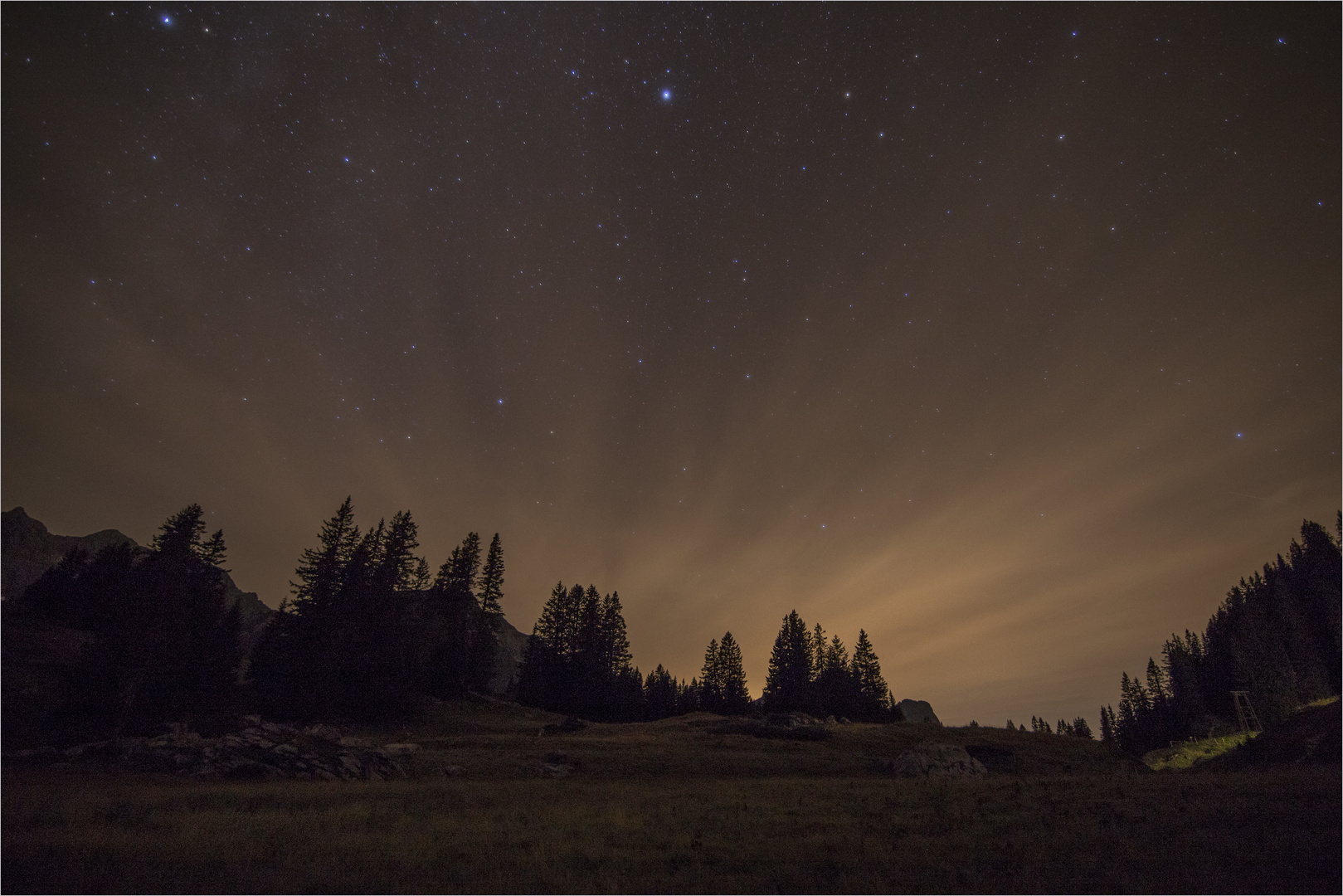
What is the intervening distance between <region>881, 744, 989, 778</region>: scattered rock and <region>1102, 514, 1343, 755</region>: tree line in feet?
151

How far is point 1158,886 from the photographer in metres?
8.32

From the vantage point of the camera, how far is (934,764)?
29.8m

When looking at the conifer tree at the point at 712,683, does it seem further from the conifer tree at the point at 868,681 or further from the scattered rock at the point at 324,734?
the scattered rock at the point at 324,734

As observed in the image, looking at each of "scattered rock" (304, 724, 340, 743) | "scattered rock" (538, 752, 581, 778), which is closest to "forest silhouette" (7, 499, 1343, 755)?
"scattered rock" (304, 724, 340, 743)

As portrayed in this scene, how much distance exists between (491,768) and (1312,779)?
29.6 m

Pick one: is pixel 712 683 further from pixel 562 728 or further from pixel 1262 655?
pixel 1262 655

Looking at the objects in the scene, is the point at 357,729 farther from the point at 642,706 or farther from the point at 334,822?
the point at 642,706

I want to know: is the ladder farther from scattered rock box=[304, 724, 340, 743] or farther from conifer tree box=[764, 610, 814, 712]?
scattered rock box=[304, 724, 340, 743]

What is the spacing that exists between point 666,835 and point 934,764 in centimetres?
2382

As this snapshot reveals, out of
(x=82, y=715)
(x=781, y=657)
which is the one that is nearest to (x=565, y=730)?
(x=82, y=715)

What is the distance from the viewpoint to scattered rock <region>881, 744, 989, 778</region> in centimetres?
2889

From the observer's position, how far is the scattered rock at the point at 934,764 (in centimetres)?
2889

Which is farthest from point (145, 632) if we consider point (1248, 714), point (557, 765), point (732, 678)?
point (1248, 714)

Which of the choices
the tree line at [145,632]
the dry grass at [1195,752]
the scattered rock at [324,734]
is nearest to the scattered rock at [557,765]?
the scattered rock at [324,734]
